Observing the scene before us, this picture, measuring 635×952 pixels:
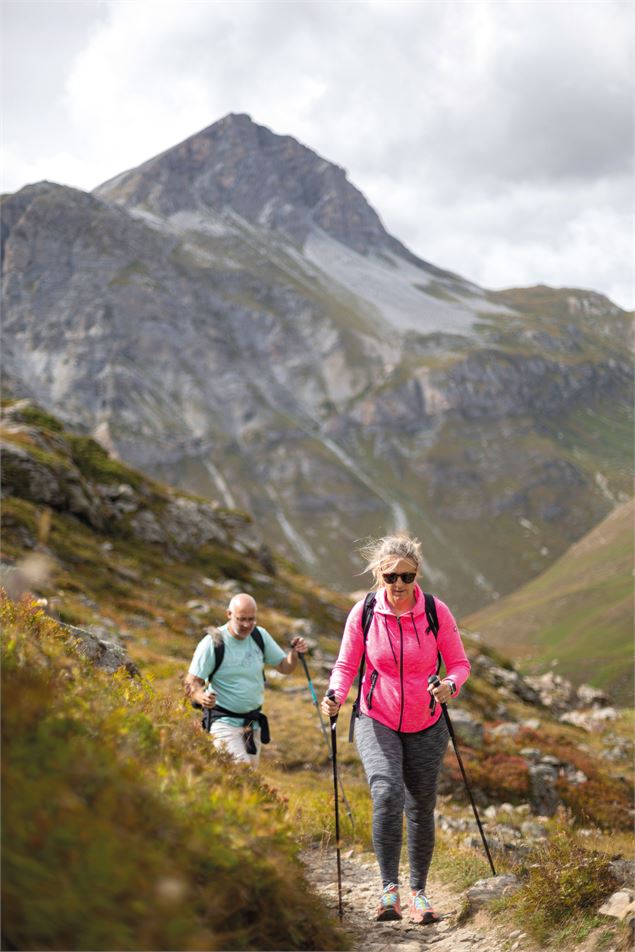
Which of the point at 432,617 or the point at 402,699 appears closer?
the point at 402,699

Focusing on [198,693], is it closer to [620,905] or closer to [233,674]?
[233,674]

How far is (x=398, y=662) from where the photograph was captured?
6.72m

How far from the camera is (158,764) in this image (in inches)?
171

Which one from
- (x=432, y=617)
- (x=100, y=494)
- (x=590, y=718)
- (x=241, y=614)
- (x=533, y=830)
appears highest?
(x=100, y=494)

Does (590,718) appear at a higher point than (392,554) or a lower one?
higher

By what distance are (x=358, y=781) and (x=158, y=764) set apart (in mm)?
11868

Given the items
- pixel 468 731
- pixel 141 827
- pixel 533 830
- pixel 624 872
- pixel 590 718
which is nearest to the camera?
pixel 141 827

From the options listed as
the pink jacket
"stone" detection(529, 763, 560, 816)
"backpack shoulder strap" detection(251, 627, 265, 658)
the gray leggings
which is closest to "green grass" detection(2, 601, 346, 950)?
the gray leggings

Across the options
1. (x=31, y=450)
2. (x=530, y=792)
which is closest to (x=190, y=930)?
(x=530, y=792)

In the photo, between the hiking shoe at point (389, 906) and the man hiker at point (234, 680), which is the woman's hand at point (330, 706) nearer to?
the hiking shoe at point (389, 906)

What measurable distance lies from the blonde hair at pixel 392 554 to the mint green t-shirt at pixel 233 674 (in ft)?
8.74

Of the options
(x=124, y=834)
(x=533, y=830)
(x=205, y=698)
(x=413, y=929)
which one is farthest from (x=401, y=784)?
(x=533, y=830)

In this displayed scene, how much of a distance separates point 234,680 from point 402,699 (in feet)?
9.54

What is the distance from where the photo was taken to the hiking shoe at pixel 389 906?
6.36m
